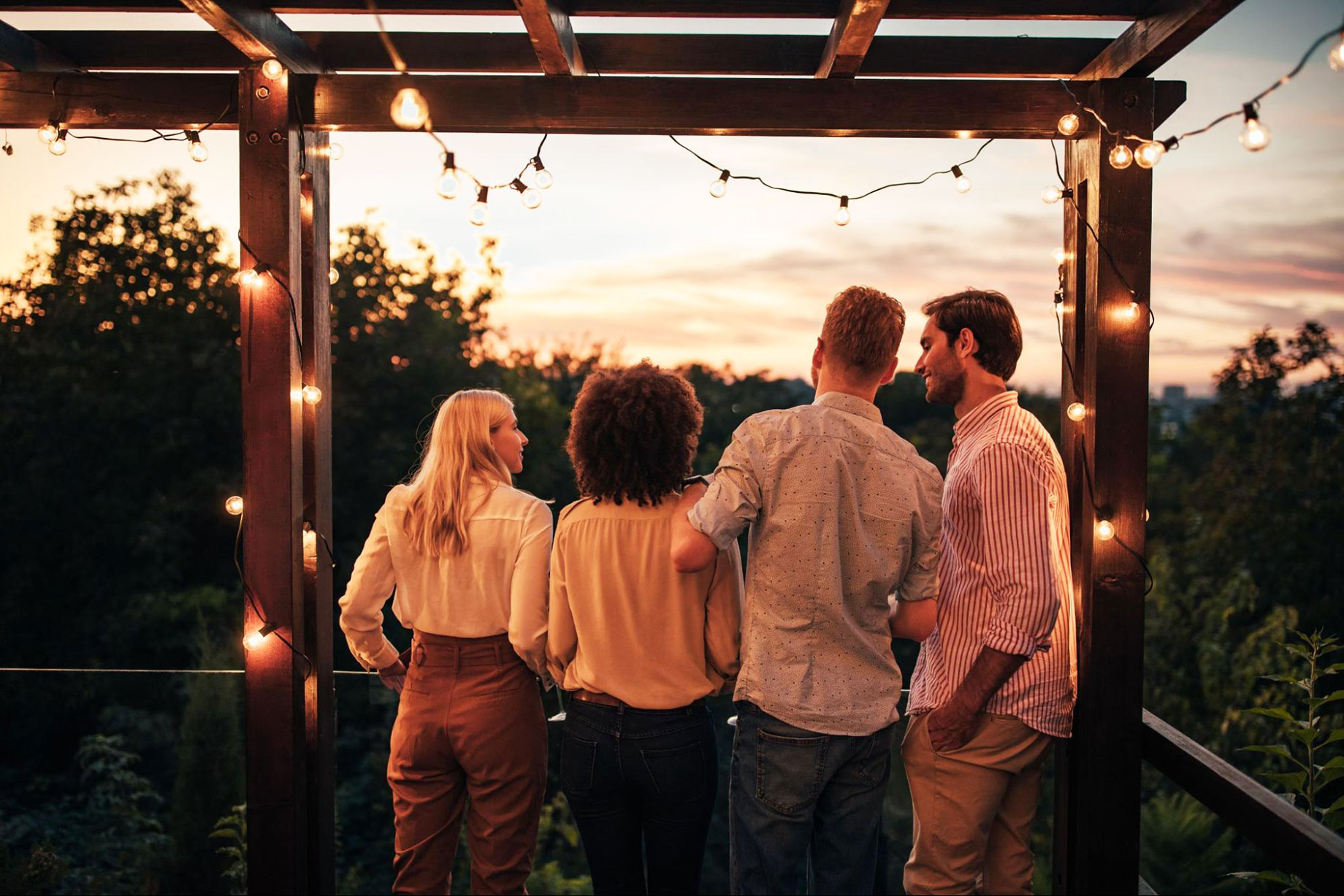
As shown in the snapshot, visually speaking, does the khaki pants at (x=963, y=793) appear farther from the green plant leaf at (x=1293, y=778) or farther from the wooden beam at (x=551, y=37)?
the wooden beam at (x=551, y=37)

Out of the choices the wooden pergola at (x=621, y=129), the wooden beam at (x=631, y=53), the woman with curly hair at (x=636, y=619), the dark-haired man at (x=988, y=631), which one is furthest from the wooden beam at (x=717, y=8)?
the woman with curly hair at (x=636, y=619)

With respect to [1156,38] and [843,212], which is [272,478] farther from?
[1156,38]

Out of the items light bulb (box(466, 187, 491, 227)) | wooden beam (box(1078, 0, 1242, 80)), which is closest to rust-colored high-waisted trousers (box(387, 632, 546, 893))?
light bulb (box(466, 187, 491, 227))

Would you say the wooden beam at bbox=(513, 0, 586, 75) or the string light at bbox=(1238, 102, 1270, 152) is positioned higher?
the wooden beam at bbox=(513, 0, 586, 75)

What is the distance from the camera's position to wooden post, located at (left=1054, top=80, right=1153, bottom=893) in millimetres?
2395

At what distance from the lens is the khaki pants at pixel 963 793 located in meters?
2.12

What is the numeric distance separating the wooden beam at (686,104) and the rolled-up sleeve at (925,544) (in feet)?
3.16

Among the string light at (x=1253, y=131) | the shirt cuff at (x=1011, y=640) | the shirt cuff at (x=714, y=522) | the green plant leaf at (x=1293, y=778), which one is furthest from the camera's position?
the green plant leaf at (x=1293, y=778)

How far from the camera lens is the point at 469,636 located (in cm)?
224

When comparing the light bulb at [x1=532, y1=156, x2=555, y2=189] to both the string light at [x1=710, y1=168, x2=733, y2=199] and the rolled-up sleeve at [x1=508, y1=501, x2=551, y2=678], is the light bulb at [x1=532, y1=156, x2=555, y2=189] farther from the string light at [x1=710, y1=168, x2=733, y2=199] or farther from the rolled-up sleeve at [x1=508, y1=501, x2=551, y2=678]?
the rolled-up sleeve at [x1=508, y1=501, x2=551, y2=678]

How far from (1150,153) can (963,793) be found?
56.5 inches

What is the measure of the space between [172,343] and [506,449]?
15.6 m

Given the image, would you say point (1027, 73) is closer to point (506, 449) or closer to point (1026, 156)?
point (506, 449)

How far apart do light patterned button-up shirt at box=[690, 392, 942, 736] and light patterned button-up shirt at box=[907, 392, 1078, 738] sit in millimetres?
195
